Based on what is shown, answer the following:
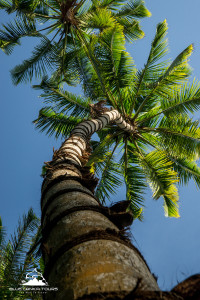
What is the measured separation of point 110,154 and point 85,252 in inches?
231

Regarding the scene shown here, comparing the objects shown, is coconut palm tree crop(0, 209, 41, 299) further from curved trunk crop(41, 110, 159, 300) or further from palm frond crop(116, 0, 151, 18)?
palm frond crop(116, 0, 151, 18)

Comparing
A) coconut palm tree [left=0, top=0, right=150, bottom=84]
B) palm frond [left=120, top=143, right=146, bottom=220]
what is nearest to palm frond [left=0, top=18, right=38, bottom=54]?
coconut palm tree [left=0, top=0, right=150, bottom=84]

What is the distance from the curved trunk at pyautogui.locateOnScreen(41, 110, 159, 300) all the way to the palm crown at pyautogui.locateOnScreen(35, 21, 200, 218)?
347cm

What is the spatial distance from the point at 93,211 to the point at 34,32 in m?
7.60

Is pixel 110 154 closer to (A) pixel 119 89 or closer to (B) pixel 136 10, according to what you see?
(A) pixel 119 89

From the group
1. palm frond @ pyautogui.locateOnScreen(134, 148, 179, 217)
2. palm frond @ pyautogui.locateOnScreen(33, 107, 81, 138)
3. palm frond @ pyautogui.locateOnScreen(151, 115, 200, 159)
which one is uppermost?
palm frond @ pyautogui.locateOnScreen(33, 107, 81, 138)

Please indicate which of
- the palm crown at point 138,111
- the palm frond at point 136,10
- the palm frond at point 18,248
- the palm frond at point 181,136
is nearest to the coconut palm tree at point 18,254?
the palm frond at point 18,248

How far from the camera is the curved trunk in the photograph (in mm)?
1175

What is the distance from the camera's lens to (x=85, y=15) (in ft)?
25.1

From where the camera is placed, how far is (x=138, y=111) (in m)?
7.50

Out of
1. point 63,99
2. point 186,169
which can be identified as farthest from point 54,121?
point 186,169

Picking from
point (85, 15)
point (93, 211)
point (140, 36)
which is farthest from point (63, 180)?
point (140, 36)

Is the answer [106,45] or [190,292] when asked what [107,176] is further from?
[190,292]

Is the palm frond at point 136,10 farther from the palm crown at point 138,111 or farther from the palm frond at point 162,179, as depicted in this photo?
the palm frond at point 162,179
